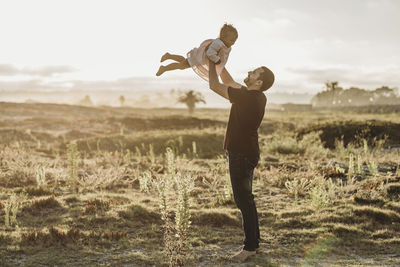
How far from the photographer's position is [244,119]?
4805 millimetres

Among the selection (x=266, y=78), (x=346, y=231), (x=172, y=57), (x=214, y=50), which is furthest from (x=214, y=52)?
(x=346, y=231)

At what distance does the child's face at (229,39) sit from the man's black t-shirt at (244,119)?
594mm

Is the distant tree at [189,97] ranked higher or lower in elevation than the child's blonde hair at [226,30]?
higher

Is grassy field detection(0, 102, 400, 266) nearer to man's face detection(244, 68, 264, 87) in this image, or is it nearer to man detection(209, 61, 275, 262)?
man detection(209, 61, 275, 262)

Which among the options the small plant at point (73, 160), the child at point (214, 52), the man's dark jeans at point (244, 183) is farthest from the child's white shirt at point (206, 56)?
the small plant at point (73, 160)

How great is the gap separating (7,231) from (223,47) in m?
5.04

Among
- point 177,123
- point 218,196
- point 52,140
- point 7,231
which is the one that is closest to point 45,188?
point 7,231

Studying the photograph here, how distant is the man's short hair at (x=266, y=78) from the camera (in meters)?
4.85

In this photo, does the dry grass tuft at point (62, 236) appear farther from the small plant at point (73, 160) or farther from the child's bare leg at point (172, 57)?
the small plant at point (73, 160)

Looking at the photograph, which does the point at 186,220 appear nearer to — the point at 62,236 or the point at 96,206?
the point at 62,236

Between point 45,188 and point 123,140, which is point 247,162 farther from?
point 123,140

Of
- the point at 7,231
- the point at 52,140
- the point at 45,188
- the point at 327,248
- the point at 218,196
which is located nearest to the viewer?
the point at 327,248

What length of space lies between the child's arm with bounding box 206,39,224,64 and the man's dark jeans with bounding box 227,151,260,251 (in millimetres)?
1210

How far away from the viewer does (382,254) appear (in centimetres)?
592
